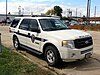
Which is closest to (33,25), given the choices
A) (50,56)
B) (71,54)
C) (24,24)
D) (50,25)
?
(50,25)

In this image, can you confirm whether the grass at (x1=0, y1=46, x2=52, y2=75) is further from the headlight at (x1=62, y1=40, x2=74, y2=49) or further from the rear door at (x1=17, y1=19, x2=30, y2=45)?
the rear door at (x1=17, y1=19, x2=30, y2=45)

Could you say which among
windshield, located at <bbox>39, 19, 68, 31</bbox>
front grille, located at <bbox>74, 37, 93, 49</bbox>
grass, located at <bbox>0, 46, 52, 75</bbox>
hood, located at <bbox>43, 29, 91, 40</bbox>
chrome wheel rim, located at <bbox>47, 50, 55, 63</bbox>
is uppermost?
windshield, located at <bbox>39, 19, 68, 31</bbox>

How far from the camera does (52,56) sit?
8.39 meters

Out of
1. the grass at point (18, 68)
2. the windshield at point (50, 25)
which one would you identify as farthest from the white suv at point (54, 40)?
the grass at point (18, 68)

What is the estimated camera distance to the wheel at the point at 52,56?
815cm

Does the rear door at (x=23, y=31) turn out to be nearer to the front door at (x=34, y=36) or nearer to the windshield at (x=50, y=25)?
the front door at (x=34, y=36)

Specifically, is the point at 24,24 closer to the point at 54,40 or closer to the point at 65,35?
the point at 54,40

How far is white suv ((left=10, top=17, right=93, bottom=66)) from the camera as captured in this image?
26.0 ft

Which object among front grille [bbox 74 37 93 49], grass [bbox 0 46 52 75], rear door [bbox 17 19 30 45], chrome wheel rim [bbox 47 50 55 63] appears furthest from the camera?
rear door [bbox 17 19 30 45]

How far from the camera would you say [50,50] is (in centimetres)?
848

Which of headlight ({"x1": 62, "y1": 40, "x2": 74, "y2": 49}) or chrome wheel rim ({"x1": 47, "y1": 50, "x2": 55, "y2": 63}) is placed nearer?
headlight ({"x1": 62, "y1": 40, "x2": 74, "y2": 49})

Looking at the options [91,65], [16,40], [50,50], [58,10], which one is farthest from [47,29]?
[58,10]

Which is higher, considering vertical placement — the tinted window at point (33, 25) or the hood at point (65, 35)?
the tinted window at point (33, 25)

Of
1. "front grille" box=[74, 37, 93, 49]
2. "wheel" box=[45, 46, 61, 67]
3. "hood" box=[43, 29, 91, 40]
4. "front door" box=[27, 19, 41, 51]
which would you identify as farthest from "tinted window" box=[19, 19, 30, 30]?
"front grille" box=[74, 37, 93, 49]
